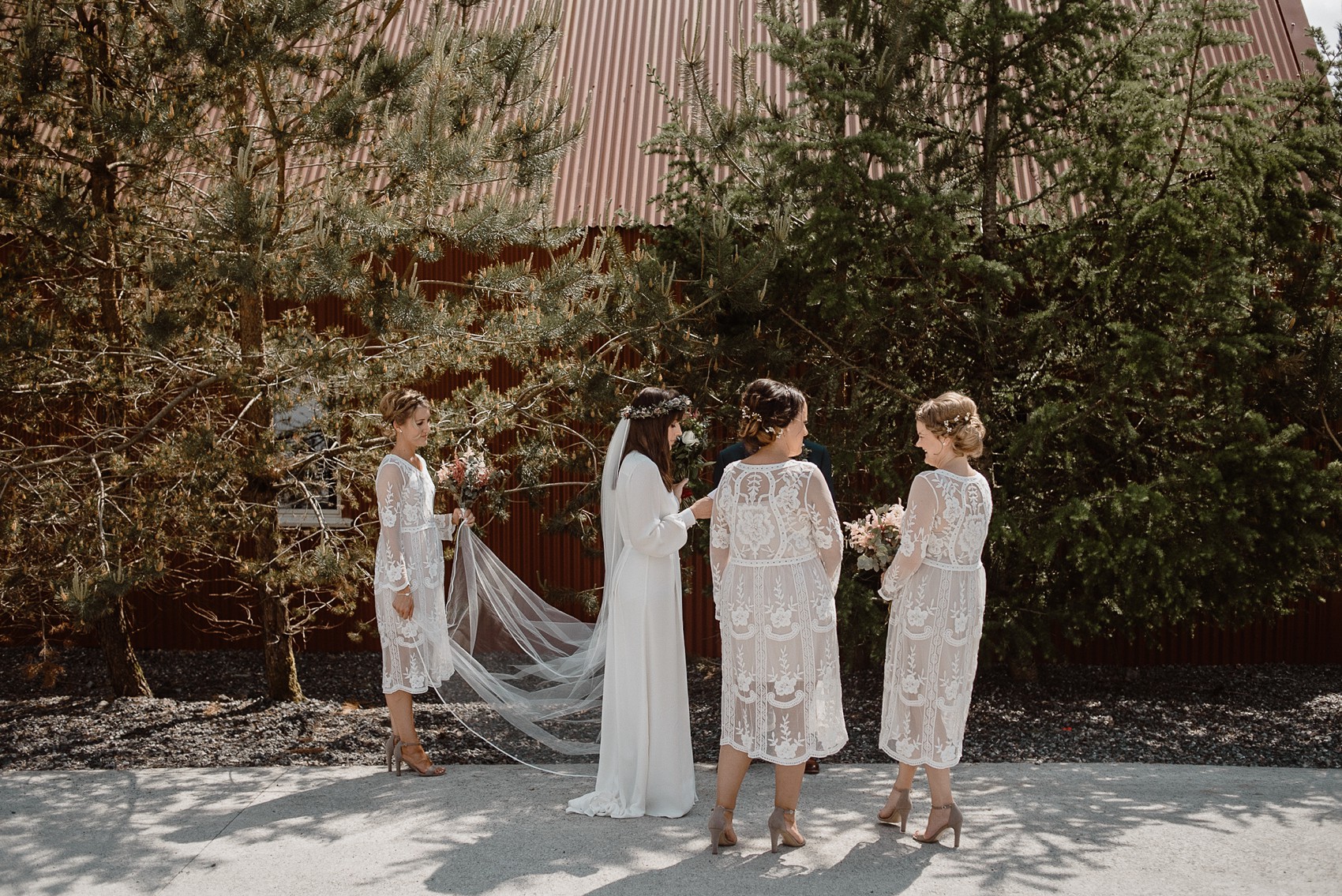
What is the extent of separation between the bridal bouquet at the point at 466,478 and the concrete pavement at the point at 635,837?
159 cm

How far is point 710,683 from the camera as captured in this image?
8.80 meters

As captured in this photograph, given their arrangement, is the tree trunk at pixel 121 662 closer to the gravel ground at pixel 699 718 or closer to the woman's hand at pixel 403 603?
the gravel ground at pixel 699 718

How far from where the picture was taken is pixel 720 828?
496cm

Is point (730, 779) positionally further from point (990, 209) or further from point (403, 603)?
point (990, 209)

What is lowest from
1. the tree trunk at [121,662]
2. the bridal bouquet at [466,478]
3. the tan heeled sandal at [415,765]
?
the tan heeled sandal at [415,765]

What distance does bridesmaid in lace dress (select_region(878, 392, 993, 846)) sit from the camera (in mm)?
4918

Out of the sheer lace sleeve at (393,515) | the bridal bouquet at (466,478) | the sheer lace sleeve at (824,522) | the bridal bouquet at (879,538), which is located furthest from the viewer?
the bridal bouquet at (466,478)

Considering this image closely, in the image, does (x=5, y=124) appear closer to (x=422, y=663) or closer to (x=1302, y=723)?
(x=422, y=663)

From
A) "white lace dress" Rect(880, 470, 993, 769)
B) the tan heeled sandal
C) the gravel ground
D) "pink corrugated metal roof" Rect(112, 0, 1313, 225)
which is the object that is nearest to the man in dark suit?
the gravel ground

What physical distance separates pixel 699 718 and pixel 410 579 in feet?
7.95

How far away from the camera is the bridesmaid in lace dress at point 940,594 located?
4.92 meters

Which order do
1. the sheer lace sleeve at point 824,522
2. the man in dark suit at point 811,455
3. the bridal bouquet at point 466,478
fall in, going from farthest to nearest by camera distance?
1. the bridal bouquet at point 466,478
2. the man in dark suit at point 811,455
3. the sheer lace sleeve at point 824,522

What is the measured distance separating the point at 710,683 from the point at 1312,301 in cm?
505

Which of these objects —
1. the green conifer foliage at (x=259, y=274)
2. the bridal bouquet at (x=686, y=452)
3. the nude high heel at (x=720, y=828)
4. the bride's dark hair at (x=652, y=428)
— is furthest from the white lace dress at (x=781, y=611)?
the green conifer foliage at (x=259, y=274)
